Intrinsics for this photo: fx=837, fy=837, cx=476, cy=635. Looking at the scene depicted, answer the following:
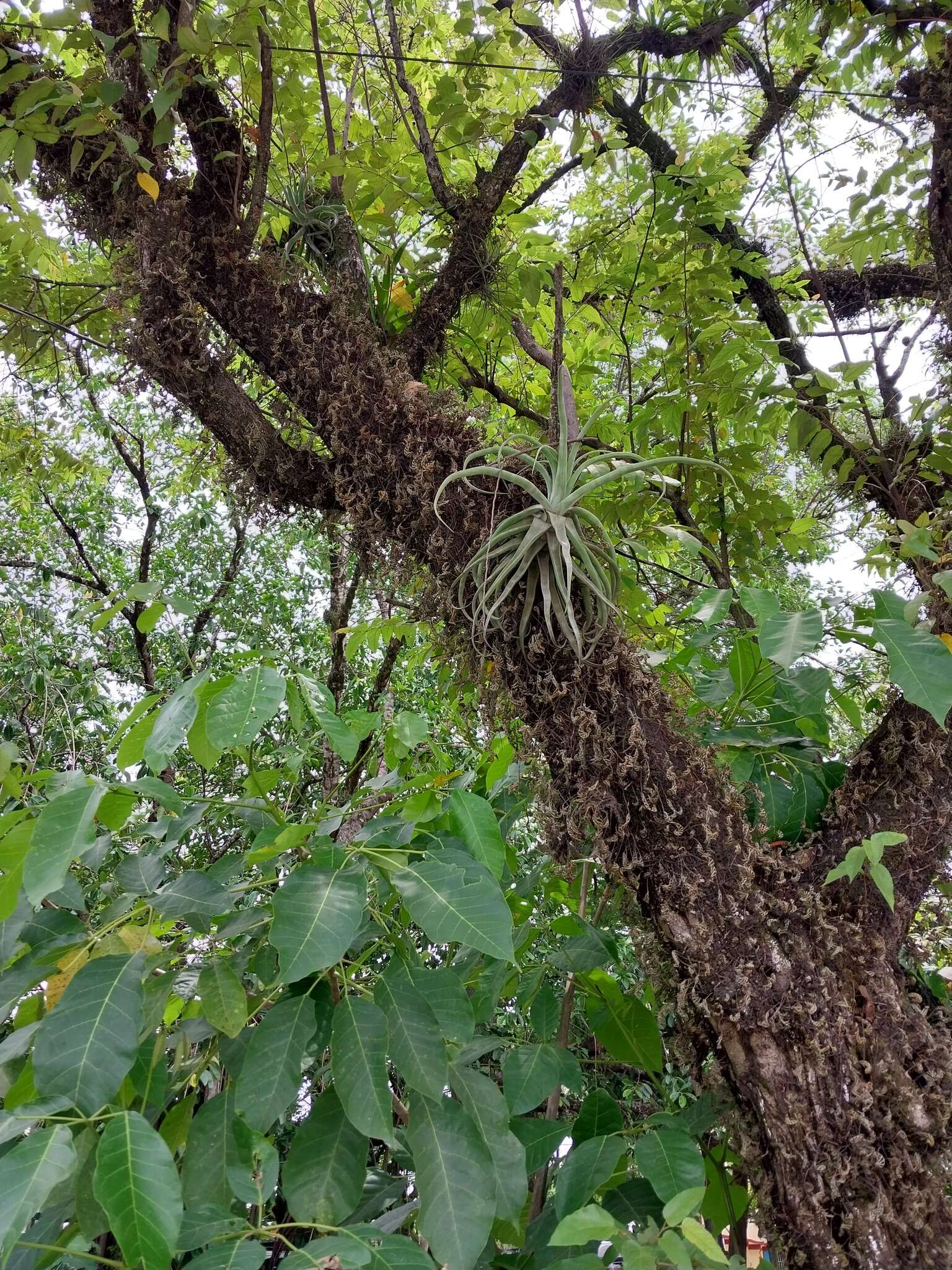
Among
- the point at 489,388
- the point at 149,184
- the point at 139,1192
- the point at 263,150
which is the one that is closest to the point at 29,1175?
the point at 139,1192

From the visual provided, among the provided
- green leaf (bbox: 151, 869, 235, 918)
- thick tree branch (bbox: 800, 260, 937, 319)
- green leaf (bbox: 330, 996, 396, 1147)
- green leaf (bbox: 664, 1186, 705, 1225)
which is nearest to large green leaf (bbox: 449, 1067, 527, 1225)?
green leaf (bbox: 330, 996, 396, 1147)

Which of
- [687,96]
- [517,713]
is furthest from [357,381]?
[687,96]

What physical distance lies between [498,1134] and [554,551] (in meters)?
0.76

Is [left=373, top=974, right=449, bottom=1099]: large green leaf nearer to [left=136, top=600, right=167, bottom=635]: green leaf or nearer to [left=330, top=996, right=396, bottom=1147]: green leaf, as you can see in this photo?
[left=330, top=996, right=396, bottom=1147]: green leaf

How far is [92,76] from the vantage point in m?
1.80

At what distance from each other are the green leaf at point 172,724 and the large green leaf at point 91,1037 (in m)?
0.24

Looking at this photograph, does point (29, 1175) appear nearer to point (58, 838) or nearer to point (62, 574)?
point (58, 838)

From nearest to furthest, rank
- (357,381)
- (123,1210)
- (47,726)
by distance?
(123,1210), (357,381), (47,726)

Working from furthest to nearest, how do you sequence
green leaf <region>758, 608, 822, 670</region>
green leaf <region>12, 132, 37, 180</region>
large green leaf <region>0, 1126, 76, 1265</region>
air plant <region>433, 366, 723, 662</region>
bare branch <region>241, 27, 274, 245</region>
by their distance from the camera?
1. bare branch <region>241, 27, 274, 245</region>
2. green leaf <region>12, 132, 37, 180</region>
3. air plant <region>433, 366, 723, 662</region>
4. green leaf <region>758, 608, 822, 670</region>
5. large green leaf <region>0, 1126, 76, 1265</region>

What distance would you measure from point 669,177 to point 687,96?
83 centimetres

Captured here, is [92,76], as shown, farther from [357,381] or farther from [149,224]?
[357,381]

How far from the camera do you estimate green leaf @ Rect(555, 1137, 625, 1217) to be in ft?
3.28

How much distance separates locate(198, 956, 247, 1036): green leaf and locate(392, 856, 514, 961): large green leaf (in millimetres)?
216

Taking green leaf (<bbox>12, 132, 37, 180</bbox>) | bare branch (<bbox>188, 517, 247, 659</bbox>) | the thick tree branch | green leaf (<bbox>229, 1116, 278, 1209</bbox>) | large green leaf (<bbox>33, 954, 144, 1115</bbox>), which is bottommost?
green leaf (<bbox>229, 1116, 278, 1209</bbox>)
